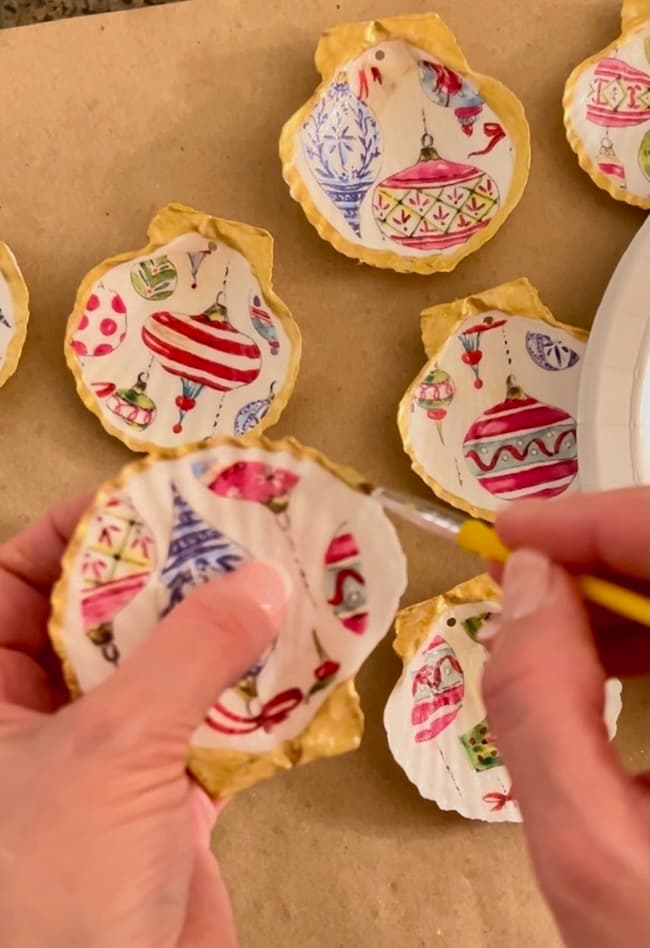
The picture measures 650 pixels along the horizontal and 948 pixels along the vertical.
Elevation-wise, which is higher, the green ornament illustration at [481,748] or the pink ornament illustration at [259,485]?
the pink ornament illustration at [259,485]

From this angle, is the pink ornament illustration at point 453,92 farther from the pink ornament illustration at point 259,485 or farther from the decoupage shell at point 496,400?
the pink ornament illustration at point 259,485

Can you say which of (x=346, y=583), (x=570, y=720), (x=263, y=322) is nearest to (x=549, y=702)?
(x=570, y=720)

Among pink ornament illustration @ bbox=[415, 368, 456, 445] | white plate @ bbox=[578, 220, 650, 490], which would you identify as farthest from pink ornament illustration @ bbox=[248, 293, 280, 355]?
white plate @ bbox=[578, 220, 650, 490]

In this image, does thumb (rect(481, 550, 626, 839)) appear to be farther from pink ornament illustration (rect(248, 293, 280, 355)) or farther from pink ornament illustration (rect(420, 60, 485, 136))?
pink ornament illustration (rect(420, 60, 485, 136))

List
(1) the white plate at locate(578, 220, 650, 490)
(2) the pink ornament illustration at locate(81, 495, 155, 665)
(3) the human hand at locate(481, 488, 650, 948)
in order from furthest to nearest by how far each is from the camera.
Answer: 1. (1) the white plate at locate(578, 220, 650, 490)
2. (2) the pink ornament illustration at locate(81, 495, 155, 665)
3. (3) the human hand at locate(481, 488, 650, 948)

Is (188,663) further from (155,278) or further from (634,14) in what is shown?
(634,14)

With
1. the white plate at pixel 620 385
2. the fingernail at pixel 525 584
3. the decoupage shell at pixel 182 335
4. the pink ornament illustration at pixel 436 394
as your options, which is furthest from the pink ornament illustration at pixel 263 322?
the fingernail at pixel 525 584
